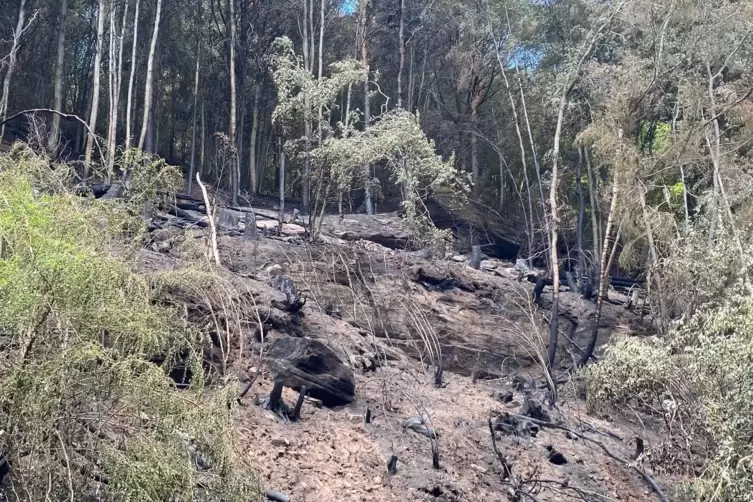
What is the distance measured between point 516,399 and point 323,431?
385cm

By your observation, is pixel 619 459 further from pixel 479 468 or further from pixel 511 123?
pixel 511 123

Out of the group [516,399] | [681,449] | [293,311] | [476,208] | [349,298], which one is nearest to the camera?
[681,449]

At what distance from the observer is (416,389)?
35.3 feet

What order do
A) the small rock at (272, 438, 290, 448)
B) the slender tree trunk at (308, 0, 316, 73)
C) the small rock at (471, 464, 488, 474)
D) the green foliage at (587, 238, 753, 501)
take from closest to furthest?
the green foliage at (587, 238, 753, 501), the small rock at (272, 438, 290, 448), the small rock at (471, 464, 488, 474), the slender tree trunk at (308, 0, 316, 73)


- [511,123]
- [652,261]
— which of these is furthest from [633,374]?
[511,123]

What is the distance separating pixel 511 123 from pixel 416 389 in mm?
13818

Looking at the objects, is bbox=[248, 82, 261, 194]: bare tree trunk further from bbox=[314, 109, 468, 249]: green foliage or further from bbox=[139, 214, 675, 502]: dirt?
bbox=[314, 109, 468, 249]: green foliage

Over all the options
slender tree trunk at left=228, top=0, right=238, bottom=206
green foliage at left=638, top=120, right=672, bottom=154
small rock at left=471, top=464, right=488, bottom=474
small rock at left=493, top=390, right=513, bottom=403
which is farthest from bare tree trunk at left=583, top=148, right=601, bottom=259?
small rock at left=471, top=464, right=488, bottom=474

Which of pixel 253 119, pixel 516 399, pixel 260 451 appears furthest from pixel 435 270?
pixel 253 119

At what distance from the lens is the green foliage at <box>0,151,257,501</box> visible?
4219 mm

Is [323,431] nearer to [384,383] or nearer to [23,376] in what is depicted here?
[384,383]

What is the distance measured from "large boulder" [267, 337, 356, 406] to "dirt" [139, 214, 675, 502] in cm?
17

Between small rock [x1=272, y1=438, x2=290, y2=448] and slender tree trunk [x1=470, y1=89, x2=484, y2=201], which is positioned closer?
small rock [x1=272, y1=438, x2=290, y2=448]

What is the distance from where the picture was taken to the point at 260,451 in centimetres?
770
